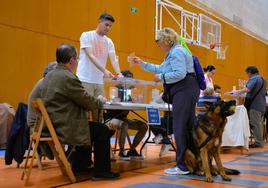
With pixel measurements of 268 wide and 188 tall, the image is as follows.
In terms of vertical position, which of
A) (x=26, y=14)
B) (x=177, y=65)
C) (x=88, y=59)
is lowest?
(x=177, y=65)

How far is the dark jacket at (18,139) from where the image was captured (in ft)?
13.2

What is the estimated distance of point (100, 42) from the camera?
433cm

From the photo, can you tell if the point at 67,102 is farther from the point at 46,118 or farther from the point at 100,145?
the point at 100,145

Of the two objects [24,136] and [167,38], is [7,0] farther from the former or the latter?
[167,38]

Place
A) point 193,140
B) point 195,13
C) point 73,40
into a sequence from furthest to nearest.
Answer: point 195,13
point 73,40
point 193,140

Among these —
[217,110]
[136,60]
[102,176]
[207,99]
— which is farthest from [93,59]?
[207,99]

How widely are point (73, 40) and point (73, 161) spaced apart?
165 inches

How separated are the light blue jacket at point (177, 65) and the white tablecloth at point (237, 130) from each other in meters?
2.50

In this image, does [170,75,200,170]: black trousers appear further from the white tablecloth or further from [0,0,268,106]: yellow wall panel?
[0,0,268,106]: yellow wall panel

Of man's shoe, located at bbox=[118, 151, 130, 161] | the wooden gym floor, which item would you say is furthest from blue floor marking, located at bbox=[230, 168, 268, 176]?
man's shoe, located at bbox=[118, 151, 130, 161]

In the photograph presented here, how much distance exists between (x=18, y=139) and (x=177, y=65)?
1897 mm

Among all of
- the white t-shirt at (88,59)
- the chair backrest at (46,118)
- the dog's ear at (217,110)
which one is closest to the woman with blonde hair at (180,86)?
the dog's ear at (217,110)

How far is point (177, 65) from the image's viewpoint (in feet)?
11.8

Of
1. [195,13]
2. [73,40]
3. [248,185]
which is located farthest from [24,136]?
[195,13]
